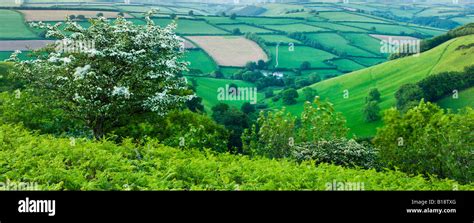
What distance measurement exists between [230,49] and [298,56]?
1815cm

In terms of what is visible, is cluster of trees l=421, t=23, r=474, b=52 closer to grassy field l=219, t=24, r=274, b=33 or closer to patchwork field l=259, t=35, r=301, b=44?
patchwork field l=259, t=35, r=301, b=44

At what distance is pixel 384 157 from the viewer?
30328 mm

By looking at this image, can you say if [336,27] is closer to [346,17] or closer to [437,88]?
[346,17]

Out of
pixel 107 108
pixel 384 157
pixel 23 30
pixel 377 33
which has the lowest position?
pixel 384 157

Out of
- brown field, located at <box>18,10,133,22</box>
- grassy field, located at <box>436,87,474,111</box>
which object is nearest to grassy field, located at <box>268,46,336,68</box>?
brown field, located at <box>18,10,133,22</box>

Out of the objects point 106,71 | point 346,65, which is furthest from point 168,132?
point 346,65

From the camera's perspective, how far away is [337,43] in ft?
405

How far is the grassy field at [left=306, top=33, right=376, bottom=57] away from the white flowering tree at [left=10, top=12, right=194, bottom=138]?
98554 mm

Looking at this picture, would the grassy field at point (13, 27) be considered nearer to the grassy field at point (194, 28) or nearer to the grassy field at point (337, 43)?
the grassy field at point (194, 28)

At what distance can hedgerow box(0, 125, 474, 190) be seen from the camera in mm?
10117

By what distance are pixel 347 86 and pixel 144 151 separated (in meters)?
80.7

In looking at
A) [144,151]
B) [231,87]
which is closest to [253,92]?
[231,87]

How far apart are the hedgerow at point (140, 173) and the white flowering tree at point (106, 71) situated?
8907 mm
